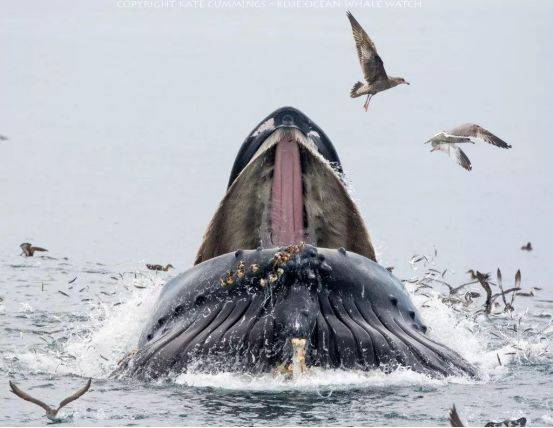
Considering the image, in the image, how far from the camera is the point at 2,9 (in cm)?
3594

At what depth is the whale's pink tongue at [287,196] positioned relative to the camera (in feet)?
34.5

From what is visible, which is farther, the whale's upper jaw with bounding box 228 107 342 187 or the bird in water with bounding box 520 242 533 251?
the bird in water with bounding box 520 242 533 251

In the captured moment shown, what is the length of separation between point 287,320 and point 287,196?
1670mm

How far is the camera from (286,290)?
→ 9.29 meters

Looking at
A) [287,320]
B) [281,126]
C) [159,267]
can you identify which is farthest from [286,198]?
[159,267]

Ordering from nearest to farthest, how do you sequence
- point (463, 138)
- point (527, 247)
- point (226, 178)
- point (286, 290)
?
point (286, 290) → point (463, 138) → point (527, 247) → point (226, 178)

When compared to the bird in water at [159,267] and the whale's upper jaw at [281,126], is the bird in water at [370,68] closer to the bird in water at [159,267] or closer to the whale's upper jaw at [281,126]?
the bird in water at [159,267]

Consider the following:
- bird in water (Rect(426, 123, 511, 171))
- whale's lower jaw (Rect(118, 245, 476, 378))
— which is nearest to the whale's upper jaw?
whale's lower jaw (Rect(118, 245, 476, 378))

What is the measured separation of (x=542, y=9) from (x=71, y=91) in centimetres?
1514

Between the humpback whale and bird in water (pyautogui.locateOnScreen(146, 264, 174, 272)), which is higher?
bird in water (pyautogui.locateOnScreen(146, 264, 174, 272))

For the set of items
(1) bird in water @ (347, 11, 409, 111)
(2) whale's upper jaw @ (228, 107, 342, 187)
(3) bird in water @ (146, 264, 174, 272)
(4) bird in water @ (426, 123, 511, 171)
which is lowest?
(3) bird in water @ (146, 264, 174, 272)

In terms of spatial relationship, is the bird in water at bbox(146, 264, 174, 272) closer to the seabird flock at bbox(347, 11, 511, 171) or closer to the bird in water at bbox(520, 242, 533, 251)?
the seabird flock at bbox(347, 11, 511, 171)

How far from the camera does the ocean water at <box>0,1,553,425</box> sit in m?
9.00

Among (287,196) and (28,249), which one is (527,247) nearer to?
(28,249)
